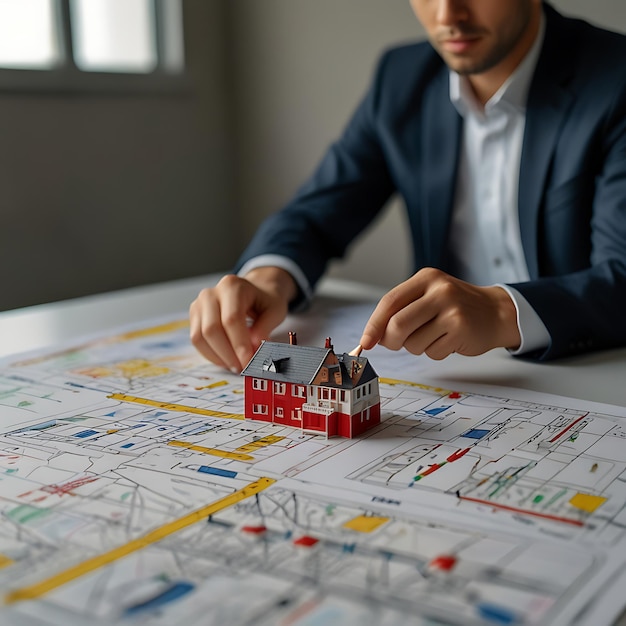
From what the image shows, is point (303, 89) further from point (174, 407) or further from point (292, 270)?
point (174, 407)

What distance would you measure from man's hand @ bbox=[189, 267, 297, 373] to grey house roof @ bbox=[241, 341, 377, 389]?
0.57 ft

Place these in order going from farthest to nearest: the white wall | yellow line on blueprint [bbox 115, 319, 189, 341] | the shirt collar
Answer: the white wall < the shirt collar < yellow line on blueprint [bbox 115, 319, 189, 341]

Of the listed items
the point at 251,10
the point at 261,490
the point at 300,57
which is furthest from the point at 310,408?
the point at 251,10

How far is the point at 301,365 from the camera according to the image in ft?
2.89

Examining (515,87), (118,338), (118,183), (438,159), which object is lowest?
(118,338)

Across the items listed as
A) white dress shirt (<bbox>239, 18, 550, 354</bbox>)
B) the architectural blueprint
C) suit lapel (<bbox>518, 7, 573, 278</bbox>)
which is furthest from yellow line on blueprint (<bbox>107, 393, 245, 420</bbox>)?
suit lapel (<bbox>518, 7, 573, 278</bbox>)

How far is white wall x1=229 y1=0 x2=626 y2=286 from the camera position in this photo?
2.65 meters

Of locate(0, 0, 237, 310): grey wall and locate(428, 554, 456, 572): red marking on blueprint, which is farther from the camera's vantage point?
locate(0, 0, 237, 310): grey wall

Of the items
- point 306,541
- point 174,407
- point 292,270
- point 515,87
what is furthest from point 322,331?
point 306,541

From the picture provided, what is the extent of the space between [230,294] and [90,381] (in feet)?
0.76

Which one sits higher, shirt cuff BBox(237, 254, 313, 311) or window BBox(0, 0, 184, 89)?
window BBox(0, 0, 184, 89)

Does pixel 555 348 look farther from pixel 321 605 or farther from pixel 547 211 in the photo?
pixel 321 605

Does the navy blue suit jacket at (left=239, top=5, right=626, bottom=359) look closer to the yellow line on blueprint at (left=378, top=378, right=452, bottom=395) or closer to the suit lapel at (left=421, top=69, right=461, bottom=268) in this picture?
the suit lapel at (left=421, top=69, right=461, bottom=268)

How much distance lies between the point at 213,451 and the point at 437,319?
37 cm
